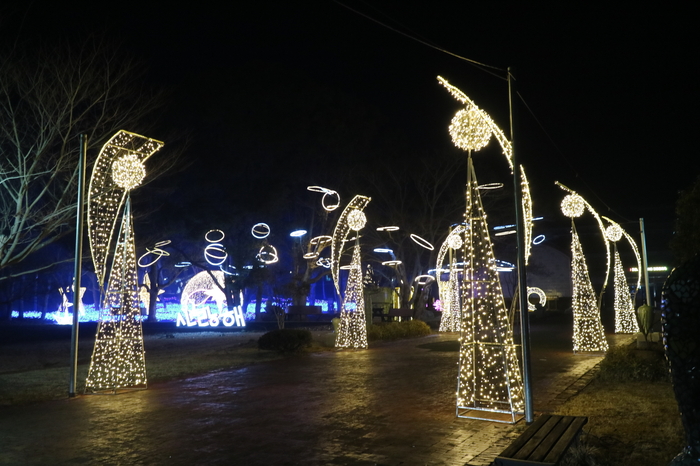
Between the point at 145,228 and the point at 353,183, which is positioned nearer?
the point at 353,183

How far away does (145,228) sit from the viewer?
36188 mm

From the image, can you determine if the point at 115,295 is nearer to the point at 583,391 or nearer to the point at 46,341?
the point at 583,391

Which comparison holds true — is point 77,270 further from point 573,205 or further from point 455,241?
point 455,241

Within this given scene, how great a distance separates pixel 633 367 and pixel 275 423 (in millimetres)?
7451

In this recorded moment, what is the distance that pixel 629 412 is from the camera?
8.86 m

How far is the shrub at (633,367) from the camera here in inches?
470

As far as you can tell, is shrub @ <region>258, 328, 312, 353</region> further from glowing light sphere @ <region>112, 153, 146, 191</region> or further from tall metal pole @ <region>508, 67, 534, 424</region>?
tall metal pole @ <region>508, 67, 534, 424</region>

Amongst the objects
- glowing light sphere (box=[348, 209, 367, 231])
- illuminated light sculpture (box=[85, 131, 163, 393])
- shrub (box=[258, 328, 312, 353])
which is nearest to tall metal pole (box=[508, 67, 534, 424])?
illuminated light sculpture (box=[85, 131, 163, 393])

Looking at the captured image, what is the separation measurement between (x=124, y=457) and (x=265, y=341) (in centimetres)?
1243

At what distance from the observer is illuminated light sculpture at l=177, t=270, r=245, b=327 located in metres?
33.8

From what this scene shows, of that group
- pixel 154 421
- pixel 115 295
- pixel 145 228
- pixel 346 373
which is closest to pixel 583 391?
pixel 346 373

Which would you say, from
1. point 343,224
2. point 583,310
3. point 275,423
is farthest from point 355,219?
point 275,423

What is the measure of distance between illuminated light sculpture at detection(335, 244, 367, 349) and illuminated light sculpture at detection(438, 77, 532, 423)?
36.0ft

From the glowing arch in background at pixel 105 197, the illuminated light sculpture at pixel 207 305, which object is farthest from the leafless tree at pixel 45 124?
the illuminated light sculpture at pixel 207 305
